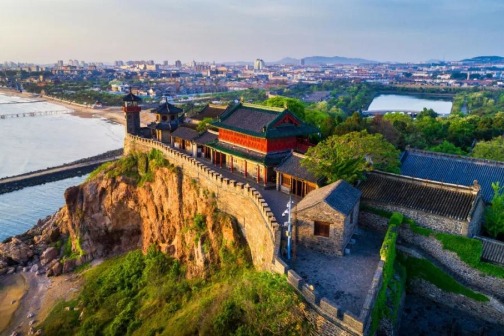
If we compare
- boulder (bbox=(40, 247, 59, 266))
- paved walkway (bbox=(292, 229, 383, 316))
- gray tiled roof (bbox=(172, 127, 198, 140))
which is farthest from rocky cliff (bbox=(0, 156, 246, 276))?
paved walkway (bbox=(292, 229, 383, 316))

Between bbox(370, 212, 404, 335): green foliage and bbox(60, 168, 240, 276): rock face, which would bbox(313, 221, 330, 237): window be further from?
bbox(60, 168, 240, 276): rock face

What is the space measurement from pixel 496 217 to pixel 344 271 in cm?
1085

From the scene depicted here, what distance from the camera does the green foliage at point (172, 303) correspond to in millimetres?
15758

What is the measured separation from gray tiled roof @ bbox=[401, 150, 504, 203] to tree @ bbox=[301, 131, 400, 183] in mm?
3160

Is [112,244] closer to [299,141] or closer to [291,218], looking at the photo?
[299,141]

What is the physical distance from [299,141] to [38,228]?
33.6 m

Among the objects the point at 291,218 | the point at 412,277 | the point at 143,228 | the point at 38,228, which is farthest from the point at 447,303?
the point at 38,228

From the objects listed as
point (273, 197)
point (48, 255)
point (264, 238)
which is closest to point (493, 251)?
point (264, 238)

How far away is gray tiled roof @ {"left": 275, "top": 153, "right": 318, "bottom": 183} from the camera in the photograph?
1020 inches

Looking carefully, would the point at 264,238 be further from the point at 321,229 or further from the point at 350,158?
the point at 350,158

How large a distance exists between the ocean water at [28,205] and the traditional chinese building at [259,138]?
3058 centimetres

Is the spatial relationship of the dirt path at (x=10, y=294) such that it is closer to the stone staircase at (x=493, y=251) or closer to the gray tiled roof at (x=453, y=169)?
the gray tiled roof at (x=453, y=169)

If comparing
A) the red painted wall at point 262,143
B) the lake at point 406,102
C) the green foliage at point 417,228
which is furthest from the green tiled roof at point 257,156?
the lake at point 406,102

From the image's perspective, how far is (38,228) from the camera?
1837 inches
